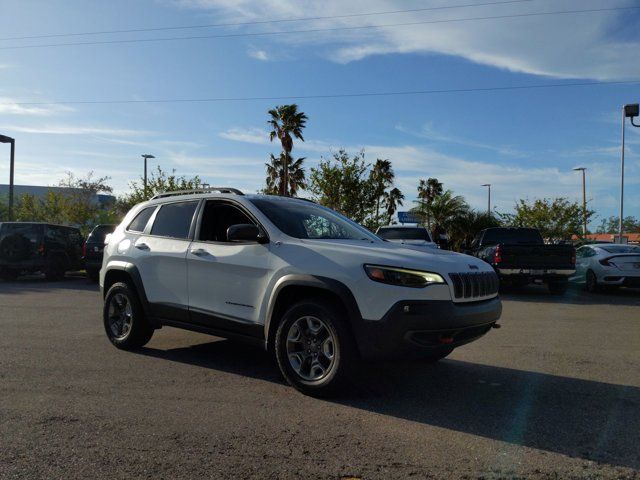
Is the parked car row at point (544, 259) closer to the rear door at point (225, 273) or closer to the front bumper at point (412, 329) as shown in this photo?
the rear door at point (225, 273)

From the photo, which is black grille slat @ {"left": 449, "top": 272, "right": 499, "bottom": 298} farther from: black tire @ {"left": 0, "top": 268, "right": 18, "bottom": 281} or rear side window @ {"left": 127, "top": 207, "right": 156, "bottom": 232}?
black tire @ {"left": 0, "top": 268, "right": 18, "bottom": 281}

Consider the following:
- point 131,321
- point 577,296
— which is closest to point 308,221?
point 131,321

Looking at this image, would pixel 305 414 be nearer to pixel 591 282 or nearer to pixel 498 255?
pixel 498 255

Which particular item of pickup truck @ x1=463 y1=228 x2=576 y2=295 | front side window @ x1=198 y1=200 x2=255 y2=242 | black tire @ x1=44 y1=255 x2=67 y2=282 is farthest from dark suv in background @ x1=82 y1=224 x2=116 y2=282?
front side window @ x1=198 y1=200 x2=255 y2=242

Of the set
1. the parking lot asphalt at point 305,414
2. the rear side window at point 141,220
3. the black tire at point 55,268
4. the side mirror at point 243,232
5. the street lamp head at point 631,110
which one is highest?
the street lamp head at point 631,110

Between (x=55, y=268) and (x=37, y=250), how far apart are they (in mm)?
788

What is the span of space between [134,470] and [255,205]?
116 inches

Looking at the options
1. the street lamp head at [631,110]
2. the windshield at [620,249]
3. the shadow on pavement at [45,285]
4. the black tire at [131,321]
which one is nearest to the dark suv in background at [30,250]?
the shadow on pavement at [45,285]

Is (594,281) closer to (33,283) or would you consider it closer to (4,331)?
(4,331)

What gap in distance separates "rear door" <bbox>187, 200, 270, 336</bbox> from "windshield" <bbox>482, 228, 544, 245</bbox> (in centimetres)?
1235

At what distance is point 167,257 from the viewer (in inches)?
246

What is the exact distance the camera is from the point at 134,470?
3.43 metres

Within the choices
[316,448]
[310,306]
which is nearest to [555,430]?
[316,448]

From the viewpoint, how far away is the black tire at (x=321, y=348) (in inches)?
185
